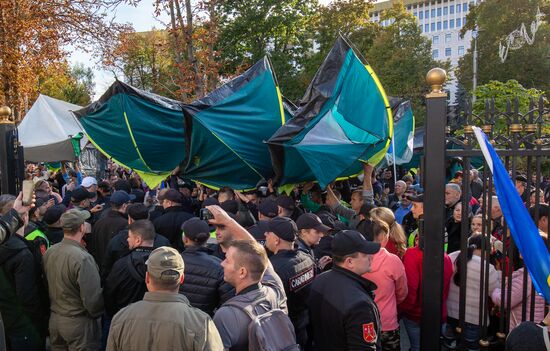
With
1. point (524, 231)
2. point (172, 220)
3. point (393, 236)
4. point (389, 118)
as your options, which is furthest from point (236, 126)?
point (524, 231)

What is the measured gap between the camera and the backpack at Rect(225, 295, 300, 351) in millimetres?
2555

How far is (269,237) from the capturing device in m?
4.02

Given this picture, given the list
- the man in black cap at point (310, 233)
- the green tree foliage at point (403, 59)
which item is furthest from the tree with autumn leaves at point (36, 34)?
the green tree foliage at point (403, 59)

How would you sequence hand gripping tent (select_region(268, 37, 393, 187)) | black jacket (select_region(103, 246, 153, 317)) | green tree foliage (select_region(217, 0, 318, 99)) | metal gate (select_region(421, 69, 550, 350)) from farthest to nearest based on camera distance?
1. green tree foliage (select_region(217, 0, 318, 99))
2. hand gripping tent (select_region(268, 37, 393, 187))
3. black jacket (select_region(103, 246, 153, 317))
4. metal gate (select_region(421, 69, 550, 350))

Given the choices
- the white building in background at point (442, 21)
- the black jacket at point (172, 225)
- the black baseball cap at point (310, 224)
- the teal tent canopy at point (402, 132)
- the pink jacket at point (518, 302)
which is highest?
the white building in background at point (442, 21)

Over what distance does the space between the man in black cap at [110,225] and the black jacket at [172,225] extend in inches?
16.8

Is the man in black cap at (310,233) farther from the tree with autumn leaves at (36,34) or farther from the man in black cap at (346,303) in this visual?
the tree with autumn leaves at (36,34)

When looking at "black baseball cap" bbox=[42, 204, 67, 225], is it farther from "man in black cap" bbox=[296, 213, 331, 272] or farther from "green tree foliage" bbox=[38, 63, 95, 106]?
"green tree foliage" bbox=[38, 63, 95, 106]

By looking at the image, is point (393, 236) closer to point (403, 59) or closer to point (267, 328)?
point (267, 328)

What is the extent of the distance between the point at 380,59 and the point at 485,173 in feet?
96.2

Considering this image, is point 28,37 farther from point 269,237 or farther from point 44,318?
point 269,237

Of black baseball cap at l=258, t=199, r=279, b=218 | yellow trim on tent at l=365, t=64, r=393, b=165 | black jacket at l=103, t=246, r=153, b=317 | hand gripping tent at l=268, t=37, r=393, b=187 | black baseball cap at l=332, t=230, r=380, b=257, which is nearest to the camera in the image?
black baseball cap at l=332, t=230, r=380, b=257

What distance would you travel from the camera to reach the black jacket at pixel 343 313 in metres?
3.07

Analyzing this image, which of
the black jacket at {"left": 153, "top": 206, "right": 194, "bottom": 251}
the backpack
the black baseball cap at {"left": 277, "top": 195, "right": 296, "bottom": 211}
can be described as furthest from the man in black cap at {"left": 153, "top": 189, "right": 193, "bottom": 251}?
the backpack
